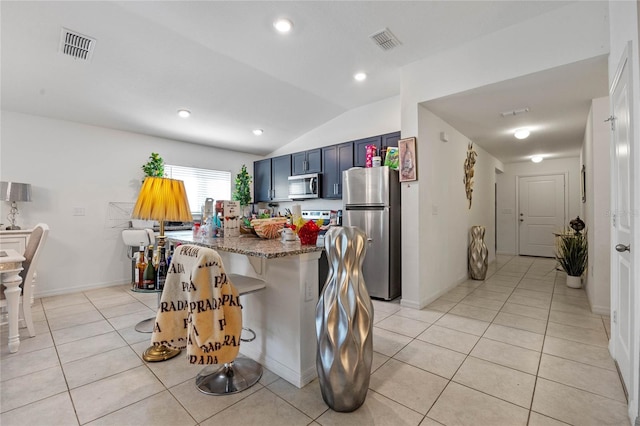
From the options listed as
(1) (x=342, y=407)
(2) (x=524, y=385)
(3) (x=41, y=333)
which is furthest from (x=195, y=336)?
(3) (x=41, y=333)

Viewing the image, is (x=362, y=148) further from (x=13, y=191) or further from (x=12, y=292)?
(x=13, y=191)

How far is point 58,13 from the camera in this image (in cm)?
241

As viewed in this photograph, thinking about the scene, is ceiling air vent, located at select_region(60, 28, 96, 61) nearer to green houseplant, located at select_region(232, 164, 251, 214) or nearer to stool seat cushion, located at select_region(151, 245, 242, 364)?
stool seat cushion, located at select_region(151, 245, 242, 364)

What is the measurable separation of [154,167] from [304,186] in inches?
94.9

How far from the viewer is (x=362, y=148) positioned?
171 inches

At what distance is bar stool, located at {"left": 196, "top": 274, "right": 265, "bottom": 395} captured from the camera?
5.83ft

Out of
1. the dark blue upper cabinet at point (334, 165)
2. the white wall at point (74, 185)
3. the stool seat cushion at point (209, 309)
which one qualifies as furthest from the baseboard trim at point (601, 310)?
the white wall at point (74, 185)

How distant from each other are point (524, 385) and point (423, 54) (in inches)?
122

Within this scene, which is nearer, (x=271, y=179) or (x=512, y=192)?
(x=271, y=179)

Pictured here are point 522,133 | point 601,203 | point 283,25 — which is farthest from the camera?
point 522,133

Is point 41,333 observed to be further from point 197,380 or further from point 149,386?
point 197,380

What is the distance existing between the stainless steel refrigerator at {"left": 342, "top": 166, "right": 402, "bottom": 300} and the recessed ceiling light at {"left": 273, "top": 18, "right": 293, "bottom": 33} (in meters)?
1.78

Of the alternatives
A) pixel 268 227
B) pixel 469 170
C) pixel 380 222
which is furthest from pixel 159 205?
pixel 469 170

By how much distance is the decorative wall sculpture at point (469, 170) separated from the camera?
4.67 m
